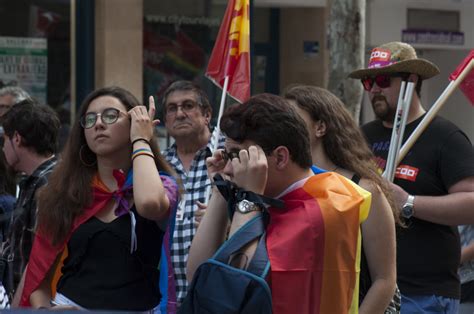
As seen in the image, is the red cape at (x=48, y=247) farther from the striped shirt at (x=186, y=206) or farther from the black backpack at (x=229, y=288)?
the black backpack at (x=229, y=288)

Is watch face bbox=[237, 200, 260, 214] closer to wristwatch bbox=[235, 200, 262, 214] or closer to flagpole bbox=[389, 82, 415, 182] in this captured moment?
wristwatch bbox=[235, 200, 262, 214]

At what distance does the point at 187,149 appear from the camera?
628 centimetres

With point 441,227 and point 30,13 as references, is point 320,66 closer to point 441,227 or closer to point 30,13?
point 30,13

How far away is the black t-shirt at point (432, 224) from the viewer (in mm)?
5168

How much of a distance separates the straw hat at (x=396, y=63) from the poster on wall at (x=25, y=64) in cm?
791

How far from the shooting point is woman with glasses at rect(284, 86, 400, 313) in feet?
13.0

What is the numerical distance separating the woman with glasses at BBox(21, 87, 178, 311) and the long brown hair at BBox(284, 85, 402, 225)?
2.29 ft

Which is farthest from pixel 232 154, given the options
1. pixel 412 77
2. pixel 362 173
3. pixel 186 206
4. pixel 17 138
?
pixel 17 138

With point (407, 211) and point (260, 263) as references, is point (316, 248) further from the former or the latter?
point (407, 211)

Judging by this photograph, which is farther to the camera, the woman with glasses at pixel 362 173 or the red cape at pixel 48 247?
the red cape at pixel 48 247

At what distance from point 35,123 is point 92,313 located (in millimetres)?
3899

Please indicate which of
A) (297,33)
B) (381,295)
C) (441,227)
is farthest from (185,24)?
(381,295)

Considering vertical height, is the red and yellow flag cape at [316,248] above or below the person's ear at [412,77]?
below

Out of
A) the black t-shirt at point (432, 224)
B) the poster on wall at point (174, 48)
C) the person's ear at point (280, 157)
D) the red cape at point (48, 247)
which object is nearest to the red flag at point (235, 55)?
the black t-shirt at point (432, 224)
